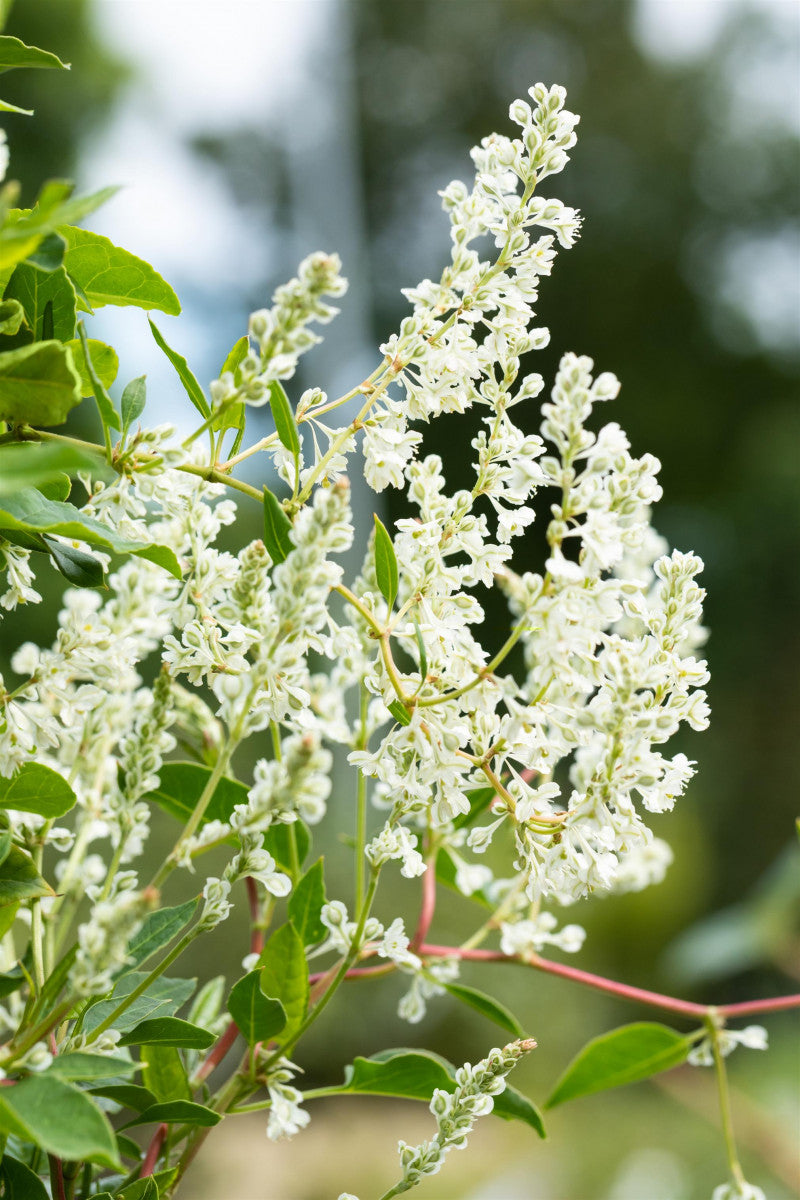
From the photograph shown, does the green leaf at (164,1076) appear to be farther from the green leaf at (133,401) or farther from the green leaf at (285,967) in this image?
the green leaf at (133,401)

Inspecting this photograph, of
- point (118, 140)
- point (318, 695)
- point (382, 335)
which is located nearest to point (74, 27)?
point (118, 140)

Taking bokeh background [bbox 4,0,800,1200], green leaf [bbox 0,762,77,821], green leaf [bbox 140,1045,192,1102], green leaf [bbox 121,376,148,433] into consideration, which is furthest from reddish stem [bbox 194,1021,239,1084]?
bokeh background [bbox 4,0,800,1200]

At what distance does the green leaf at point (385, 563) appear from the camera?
32 centimetres

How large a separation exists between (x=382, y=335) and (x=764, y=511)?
122 inches

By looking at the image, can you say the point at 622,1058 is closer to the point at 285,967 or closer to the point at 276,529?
the point at 285,967

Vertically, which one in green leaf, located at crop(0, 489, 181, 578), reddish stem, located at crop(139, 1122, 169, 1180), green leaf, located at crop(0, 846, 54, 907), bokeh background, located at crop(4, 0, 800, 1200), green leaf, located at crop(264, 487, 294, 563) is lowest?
reddish stem, located at crop(139, 1122, 169, 1180)

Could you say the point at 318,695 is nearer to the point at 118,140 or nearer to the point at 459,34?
the point at 118,140

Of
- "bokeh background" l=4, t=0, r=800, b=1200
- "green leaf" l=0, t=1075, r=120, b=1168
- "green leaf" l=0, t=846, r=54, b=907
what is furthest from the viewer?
"bokeh background" l=4, t=0, r=800, b=1200

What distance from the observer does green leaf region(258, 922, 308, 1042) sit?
1.14 feet

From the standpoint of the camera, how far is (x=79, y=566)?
0.32m

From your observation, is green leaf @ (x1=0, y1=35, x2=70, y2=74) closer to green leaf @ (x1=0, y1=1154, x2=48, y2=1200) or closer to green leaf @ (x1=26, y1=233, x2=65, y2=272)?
green leaf @ (x1=26, y1=233, x2=65, y2=272)

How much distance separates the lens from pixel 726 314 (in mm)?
8031

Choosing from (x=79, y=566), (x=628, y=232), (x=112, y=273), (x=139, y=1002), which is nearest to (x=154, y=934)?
(x=139, y=1002)

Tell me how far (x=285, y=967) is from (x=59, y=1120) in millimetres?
136
